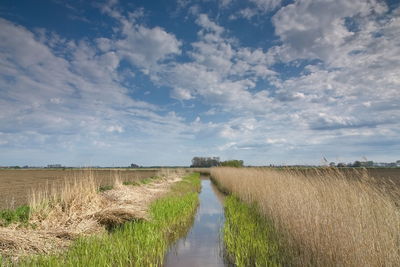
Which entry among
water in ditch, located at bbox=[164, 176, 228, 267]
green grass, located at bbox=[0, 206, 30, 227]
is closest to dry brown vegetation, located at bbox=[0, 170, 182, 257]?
green grass, located at bbox=[0, 206, 30, 227]

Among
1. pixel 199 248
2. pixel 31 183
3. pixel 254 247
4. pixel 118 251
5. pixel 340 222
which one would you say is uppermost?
pixel 340 222

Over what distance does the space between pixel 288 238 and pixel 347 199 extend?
1.91m

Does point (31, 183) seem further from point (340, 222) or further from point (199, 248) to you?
point (340, 222)

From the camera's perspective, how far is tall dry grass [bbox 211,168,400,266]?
421 cm

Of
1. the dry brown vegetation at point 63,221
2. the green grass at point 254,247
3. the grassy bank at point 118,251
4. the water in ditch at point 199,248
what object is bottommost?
the water in ditch at point 199,248

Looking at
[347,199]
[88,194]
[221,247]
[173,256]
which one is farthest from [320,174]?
[88,194]

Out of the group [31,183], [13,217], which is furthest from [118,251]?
[31,183]

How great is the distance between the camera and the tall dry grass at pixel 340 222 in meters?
4.21

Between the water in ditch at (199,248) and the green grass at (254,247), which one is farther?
the water in ditch at (199,248)

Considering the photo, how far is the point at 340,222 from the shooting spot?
494 cm

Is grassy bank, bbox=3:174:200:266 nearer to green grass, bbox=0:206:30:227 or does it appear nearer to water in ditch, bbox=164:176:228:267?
water in ditch, bbox=164:176:228:267

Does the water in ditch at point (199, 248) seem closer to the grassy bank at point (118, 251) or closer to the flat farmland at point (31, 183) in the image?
the grassy bank at point (118, 251)

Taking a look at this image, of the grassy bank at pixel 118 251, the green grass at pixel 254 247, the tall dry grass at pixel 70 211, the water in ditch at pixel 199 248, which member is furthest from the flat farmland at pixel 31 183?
the green grass at pixel 254 247

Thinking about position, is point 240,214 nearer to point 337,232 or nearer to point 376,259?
point 337,232
